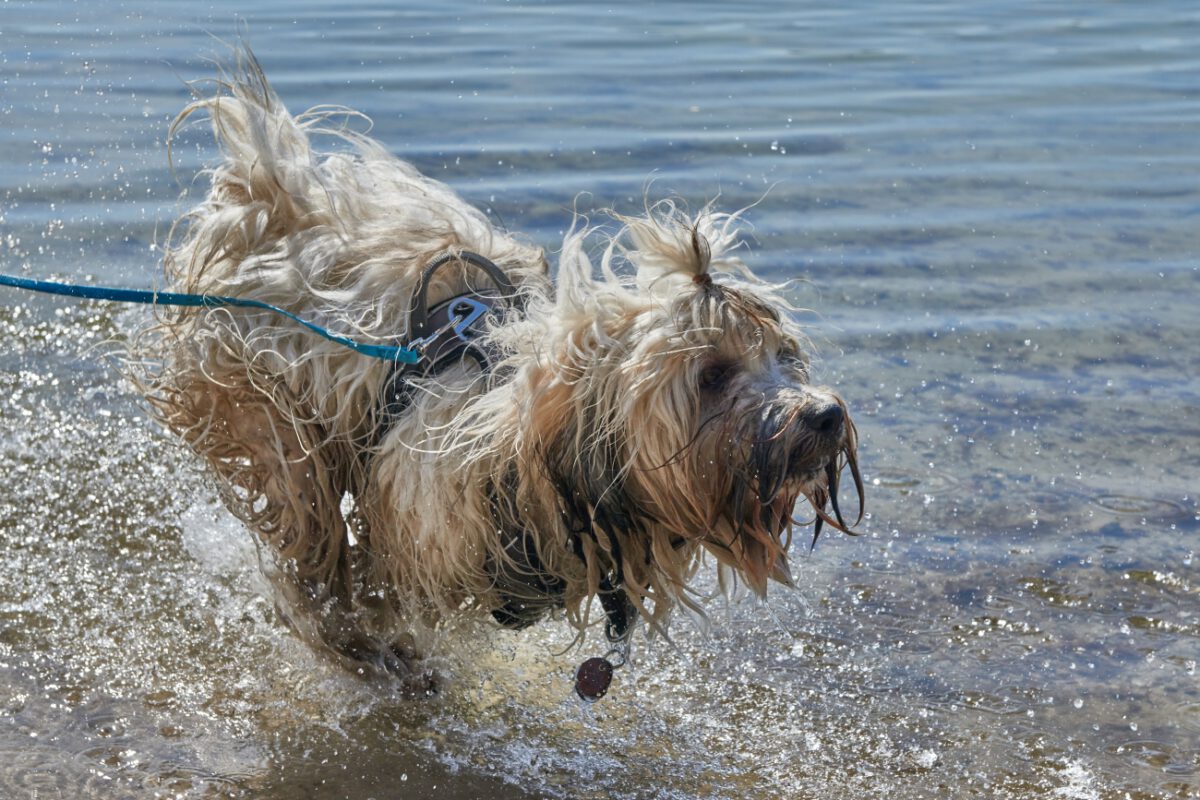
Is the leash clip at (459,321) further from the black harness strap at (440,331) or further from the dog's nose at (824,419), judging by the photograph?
the dog's nose at (824,419)

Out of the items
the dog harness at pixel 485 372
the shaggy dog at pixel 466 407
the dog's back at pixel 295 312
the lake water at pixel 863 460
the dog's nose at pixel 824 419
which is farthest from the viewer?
the lake water at pixel 863 460

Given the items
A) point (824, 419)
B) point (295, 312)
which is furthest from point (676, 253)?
point (295, 312)

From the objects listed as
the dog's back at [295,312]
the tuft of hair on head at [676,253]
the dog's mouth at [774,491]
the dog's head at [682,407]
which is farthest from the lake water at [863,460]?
the tuft of hair on head at [676,253]

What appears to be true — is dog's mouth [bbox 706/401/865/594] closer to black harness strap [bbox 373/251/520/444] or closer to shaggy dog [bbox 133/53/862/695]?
shaggy dog [bbox 133/53/862/695]

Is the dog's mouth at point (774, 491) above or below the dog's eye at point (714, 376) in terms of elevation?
below

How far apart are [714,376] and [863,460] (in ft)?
8.92

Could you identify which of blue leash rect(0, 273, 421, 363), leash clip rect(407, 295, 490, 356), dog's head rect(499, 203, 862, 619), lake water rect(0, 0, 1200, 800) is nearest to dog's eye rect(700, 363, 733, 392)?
dog's head rect(499, 203, 862, 619)

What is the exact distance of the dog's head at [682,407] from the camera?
3262 millimetres

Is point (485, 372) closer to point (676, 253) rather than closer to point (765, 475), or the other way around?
point (676, 253)

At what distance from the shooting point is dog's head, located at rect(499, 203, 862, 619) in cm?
326

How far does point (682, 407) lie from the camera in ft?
10.7

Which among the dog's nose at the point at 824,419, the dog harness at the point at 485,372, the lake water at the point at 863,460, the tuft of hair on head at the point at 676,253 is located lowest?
the lake water at the point at 863,460

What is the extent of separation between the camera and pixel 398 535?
12.9 feet

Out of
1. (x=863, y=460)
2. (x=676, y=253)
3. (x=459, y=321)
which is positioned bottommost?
(x=863, y=460)
